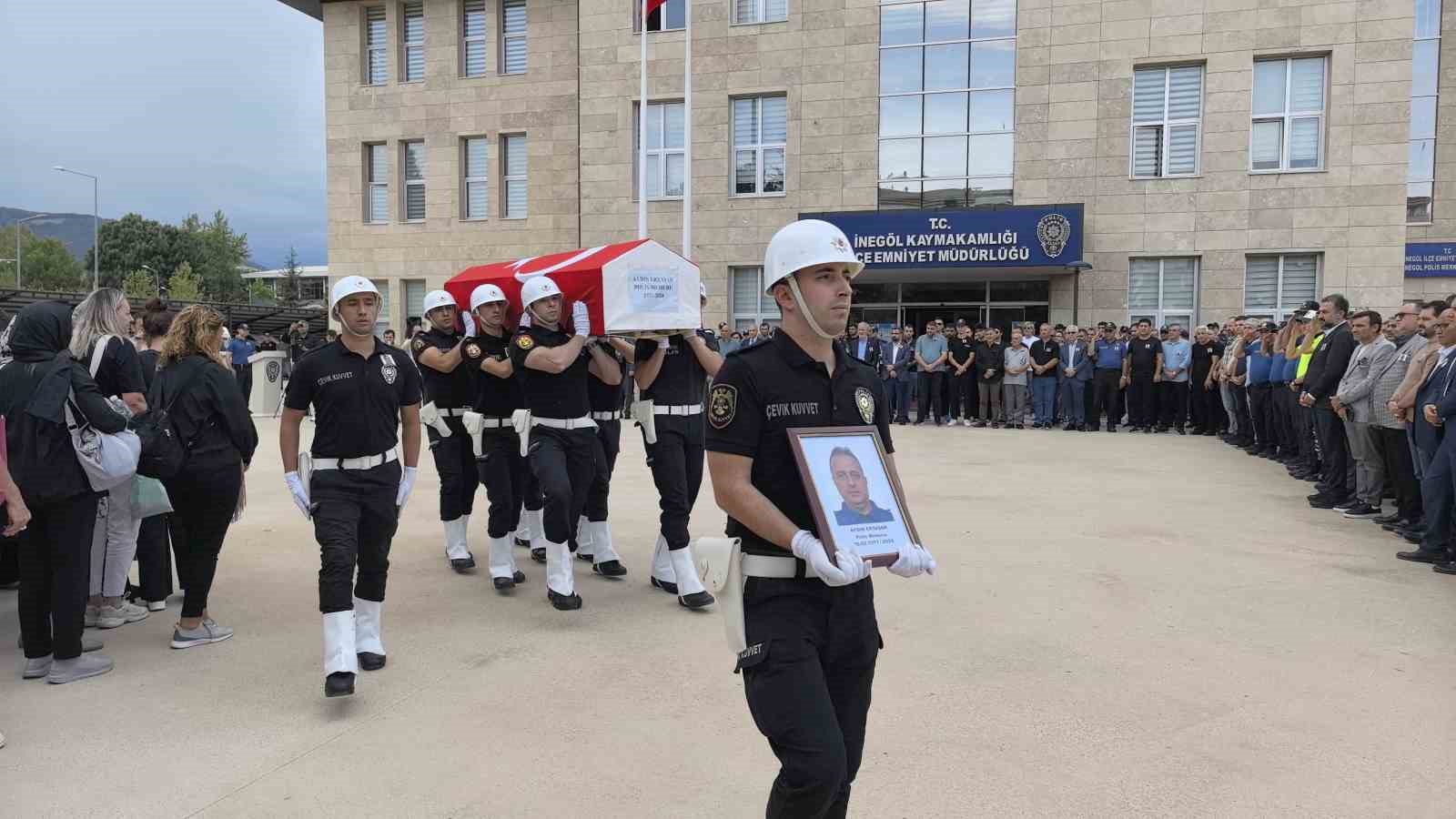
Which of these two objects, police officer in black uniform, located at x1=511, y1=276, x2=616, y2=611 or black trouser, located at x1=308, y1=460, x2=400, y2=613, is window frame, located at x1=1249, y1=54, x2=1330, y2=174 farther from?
black trouser, located at x1=308, y1=460, x2=400, y2=613

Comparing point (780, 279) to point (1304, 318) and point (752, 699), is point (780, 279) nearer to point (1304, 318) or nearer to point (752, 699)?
point (752, 699)

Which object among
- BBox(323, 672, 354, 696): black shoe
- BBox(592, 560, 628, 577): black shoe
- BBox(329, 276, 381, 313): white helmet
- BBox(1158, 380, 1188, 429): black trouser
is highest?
Answer: BBox(329, 276, 381, 313): white helmet

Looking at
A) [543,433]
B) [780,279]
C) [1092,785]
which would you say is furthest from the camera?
[543,433]

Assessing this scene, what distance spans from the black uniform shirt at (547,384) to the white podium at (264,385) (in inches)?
659

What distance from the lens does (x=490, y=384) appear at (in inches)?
259

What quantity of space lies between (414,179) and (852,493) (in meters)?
25.4

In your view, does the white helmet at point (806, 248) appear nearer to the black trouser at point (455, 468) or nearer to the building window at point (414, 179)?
the black trouser at point (455, 468)

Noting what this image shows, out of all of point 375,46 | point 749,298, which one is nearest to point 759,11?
point 749,298

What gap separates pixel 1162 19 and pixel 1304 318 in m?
10.4

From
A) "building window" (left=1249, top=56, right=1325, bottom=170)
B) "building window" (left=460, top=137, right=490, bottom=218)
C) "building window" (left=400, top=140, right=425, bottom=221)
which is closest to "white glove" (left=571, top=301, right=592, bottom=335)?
"building window" (left=1249, top=56, right=1325, bottom=170)

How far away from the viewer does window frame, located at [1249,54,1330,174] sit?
19.4 meters

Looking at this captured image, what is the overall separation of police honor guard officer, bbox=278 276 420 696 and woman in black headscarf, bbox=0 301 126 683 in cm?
93

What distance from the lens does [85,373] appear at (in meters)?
4.62

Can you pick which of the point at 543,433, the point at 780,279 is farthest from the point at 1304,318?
the point at 780,279
